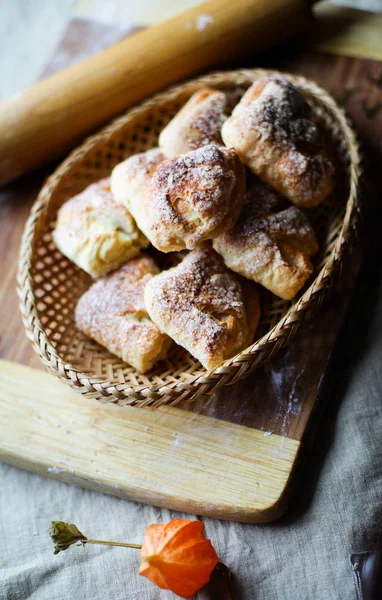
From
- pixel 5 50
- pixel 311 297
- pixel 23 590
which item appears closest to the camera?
pixel 311 297

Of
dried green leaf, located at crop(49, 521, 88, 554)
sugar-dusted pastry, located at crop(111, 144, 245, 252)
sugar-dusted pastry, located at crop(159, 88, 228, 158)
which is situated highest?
sugar-dusted pastry, located at crop(159, 88, 228, 158)

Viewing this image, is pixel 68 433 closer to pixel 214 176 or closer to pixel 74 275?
pixel 74 275

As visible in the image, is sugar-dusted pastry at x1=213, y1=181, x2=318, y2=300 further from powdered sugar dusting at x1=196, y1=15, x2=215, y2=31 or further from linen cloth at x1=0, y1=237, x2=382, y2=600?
powdered sugar dusting at x1=196, y1=15, x2=215, y2=31

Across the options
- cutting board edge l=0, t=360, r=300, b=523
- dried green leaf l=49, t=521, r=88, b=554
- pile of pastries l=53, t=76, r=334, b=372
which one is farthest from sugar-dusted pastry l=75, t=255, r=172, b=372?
dried green leaf l=49, t=521, r=88, b=554

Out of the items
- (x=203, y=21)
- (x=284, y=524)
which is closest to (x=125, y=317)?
(x=284, y=524)

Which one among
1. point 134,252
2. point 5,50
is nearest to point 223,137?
point 134,252

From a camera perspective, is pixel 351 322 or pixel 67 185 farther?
pixel 67 185
